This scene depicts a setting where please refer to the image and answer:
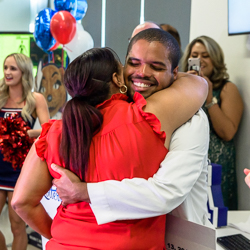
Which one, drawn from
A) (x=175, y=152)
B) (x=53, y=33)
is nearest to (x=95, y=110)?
(x=175, y=152)

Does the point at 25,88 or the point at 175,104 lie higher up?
the point at 175,104

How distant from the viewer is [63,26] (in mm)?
3744

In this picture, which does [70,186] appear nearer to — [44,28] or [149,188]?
[149,188]

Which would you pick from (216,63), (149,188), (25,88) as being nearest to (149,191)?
(149,188)

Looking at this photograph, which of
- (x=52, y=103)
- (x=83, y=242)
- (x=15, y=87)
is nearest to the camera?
(x=83, y=242)

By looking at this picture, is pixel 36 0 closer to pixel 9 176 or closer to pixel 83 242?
pixel 9 176

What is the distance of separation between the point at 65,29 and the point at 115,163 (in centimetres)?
309

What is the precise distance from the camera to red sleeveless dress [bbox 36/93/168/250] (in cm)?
103

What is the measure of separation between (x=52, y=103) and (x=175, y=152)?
432cm

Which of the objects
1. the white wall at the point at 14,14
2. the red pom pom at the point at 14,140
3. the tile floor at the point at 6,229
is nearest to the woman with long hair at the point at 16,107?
the red pom pom at the point at 14,140

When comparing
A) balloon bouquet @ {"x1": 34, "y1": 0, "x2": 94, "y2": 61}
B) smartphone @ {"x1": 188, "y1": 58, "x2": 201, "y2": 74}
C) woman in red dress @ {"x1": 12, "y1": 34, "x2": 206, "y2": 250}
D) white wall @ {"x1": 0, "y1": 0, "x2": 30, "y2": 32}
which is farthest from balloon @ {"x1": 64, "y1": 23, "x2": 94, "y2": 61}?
woman in red dress @ {"x1": 12, "y1": 34, "x2": 206, "y2": 250}

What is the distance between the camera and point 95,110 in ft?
3.49

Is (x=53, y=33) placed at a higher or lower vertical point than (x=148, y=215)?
higher

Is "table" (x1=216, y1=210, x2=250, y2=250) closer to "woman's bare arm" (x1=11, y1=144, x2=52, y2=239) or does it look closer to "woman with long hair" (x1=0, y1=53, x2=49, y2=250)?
"woman's bare arm" (x1=11, y1=144, x2=52, y2=239)
